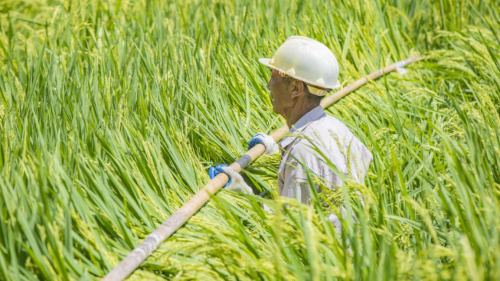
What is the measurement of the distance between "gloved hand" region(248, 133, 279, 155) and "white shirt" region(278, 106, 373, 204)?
20 cm

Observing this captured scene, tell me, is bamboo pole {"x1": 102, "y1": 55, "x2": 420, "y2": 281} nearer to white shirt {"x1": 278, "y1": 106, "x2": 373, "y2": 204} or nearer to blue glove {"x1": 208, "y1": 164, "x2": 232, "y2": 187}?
blue glove {"x1": 208, "y1": 164, "x2": 232, "y2": 187}

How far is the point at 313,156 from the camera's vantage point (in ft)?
7.82

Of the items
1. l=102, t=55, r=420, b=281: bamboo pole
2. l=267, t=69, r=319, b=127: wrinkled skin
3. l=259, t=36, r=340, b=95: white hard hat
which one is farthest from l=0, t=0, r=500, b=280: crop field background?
l=259, t=36, r=340, b=95: white hard hat

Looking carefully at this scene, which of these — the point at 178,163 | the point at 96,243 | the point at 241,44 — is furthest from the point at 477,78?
the point at 96,243

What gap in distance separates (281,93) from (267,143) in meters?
0.24

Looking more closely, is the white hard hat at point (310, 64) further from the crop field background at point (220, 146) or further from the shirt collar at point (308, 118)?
the crop field background at point (220, 146)

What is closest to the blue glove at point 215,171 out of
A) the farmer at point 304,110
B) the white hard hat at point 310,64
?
the farmer at point 304,110

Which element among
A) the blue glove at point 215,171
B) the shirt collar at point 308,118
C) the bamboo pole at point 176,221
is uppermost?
the shirt collar at point 308,118

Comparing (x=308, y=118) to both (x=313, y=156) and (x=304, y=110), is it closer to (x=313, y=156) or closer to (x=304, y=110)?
(x=304, y=110)

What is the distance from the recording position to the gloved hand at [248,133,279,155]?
2.80 meters

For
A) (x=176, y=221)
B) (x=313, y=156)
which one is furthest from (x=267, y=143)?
(x=176, y=221)

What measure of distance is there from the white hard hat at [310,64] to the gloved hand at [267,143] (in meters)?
0.31

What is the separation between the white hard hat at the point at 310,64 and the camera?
2611 mm

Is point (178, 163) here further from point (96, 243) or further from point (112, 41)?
point (112, 41)
